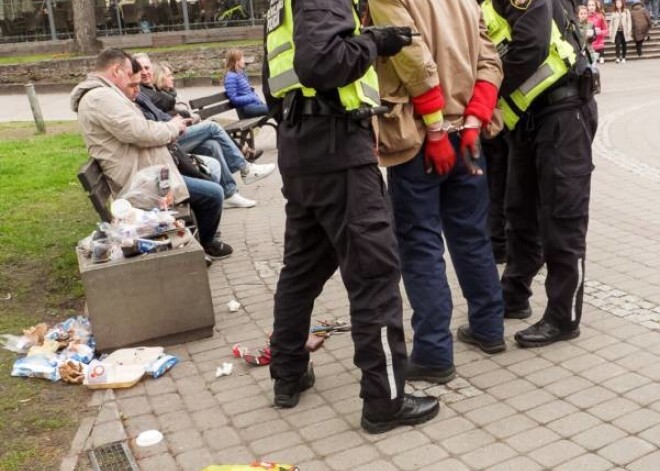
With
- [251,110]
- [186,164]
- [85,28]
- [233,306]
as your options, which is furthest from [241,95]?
[85,28]

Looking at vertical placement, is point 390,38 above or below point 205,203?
above

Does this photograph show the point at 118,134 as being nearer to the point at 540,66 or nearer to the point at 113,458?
the point at 113,458

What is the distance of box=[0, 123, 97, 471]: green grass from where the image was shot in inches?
151

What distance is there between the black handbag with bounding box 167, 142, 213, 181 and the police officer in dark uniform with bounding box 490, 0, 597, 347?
3.02 meters

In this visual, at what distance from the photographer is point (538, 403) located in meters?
3.73

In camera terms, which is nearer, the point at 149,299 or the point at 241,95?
the point at 149,299

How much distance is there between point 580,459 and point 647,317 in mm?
1648

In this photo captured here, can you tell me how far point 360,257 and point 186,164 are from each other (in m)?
3.56

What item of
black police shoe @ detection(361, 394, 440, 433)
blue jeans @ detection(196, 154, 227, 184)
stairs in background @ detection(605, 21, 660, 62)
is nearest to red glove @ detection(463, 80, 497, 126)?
black police shoe @ detection(361, 394, 440, 433)

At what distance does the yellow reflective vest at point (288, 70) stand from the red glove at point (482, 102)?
0.64 m

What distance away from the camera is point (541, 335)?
14.2 feet

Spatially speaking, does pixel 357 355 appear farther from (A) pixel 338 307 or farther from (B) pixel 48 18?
(B) pixel 48 18

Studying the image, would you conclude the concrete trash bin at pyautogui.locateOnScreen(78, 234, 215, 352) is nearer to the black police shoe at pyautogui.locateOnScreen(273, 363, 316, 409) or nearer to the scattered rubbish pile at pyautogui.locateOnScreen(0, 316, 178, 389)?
the scattered rubbish pile at pyautogui.locateOnScreen(0, 316, 178, 389)

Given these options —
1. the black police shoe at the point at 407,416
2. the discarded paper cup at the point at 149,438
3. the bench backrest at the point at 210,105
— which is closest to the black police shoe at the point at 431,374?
the black police shoe at the point at 407,416
